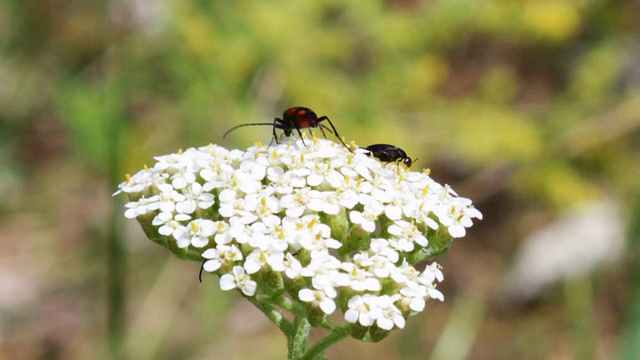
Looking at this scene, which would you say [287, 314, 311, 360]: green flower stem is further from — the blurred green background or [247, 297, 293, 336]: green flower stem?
the blurred green background

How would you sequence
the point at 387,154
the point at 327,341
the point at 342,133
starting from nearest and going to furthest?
the point at 327,341, the point at 387,154, the point at 342,133

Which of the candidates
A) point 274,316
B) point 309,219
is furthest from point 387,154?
point 274,316

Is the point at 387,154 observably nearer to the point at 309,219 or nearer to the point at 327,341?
the point at 309,219

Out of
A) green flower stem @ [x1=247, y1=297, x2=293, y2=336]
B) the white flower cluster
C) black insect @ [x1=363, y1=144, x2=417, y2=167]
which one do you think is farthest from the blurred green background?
green flower stem @ [x1=247, y1=297, x2=293, y2=336]

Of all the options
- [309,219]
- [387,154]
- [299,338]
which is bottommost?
[299,338]

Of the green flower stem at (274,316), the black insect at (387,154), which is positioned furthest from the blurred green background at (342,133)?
the green flower stem at (274,316)

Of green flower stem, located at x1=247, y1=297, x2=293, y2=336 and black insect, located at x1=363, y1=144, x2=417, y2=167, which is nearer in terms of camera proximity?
green flower stem, located at x1=247, y1=297, x2=293, y2=336

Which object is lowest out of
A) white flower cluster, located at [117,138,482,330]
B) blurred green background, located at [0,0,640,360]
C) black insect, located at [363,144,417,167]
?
white flower cluster, located at [117,138,482,330]
